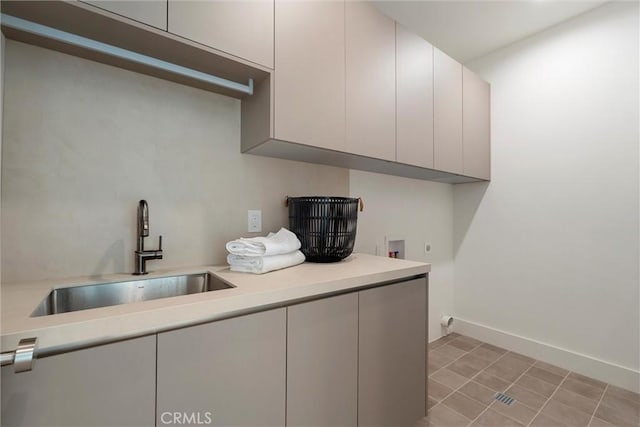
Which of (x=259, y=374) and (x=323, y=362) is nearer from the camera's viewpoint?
(x=259, y=374)

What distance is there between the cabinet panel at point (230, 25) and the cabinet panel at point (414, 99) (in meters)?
0.86

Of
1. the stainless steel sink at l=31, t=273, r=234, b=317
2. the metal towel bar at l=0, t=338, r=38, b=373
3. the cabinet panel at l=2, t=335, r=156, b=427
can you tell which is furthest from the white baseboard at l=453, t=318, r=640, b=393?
the metal towel bar at l=0, t=338, r=38, b=373

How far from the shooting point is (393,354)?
50.3 inches

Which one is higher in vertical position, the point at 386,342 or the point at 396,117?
the point at 396,117

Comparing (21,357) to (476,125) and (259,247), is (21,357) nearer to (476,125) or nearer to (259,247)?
(259,247)

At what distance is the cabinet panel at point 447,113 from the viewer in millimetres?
1969

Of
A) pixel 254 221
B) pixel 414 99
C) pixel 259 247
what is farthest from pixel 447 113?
pixel 259 247

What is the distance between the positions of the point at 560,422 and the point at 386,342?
1.18 meters

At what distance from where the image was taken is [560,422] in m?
1.53

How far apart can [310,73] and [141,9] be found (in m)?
0.66

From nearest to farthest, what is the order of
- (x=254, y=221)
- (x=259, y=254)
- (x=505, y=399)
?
(x=259, y=254) < (x=254, y=221) < (x=505, y=399)

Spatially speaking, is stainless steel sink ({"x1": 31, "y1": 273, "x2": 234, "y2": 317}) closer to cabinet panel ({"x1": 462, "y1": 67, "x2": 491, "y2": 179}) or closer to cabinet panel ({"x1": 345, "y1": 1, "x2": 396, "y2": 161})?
cabinet panel ({"x1": 345, "y1": 1, "x2": 396, "y2": 161})

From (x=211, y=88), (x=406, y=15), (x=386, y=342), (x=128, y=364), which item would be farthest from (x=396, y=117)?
(x=128, y=364)

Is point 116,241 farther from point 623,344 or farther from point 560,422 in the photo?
point 623,344
